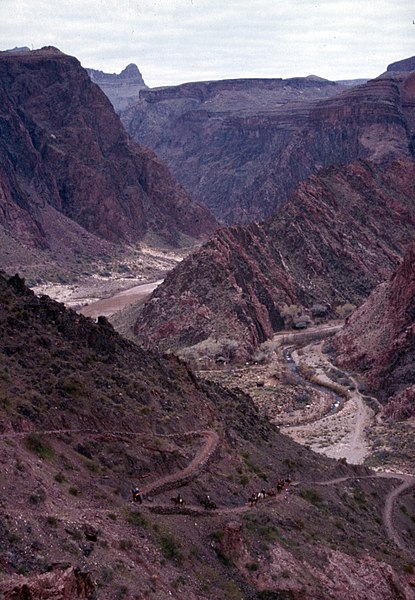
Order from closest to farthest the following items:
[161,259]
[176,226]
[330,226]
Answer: [330,226] < [161,259] < [176,226]

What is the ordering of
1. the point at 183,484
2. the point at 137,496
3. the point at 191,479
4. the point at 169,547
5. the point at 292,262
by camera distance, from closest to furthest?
the point at 169,547
the point at 137,496
the point at 183,484
the point at 191,479
the point at 292,262

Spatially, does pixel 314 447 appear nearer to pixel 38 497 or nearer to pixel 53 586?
pixel 38 497

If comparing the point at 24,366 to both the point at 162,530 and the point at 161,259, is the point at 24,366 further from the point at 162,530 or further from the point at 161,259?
the point at 161,259

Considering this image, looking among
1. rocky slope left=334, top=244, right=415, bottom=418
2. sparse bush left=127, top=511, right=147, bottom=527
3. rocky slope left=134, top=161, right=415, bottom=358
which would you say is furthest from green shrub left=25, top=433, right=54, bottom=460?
rocky slope left=134, top=161, right=415, bottom=358

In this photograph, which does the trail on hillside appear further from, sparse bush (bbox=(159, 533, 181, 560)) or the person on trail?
sparse bush (bbox=(159, 533, 181, 560))

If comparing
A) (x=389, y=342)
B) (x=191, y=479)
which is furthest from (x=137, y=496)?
(x=389, y=342)

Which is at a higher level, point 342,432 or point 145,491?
point 145,491

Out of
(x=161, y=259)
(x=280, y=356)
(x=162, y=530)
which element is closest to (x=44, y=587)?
(x=162, y=530)

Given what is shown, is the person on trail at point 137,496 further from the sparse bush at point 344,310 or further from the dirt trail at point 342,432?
the sparse bush at point 344,310
